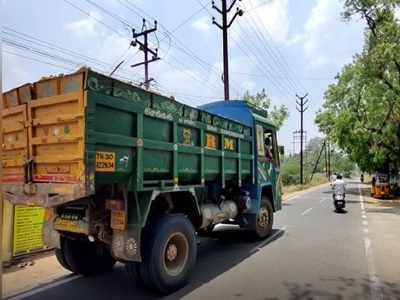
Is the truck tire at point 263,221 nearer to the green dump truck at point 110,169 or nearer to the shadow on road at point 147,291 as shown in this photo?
the shadow on road at point 147,291

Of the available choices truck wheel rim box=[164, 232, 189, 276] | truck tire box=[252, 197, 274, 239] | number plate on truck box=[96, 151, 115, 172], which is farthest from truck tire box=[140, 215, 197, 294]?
truck tire box=[252, 197, 274, 239]

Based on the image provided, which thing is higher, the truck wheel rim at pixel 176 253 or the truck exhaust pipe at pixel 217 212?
the truck exhaust pipe at pixel 217 212

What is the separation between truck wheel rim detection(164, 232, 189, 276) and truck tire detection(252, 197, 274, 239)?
11.4 feet

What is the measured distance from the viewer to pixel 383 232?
38.8 ft

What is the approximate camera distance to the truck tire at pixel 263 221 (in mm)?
9875

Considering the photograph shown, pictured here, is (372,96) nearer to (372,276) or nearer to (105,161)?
(372,276)

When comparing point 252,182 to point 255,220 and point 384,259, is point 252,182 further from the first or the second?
point 384,259

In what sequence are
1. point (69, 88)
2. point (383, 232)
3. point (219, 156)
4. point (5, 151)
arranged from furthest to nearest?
point (383, 232) < point (219, 156) < point (5, 151) < point (69, 88)

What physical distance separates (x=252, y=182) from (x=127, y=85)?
4937 mm

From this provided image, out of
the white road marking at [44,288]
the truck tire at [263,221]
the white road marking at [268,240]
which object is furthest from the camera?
the truck tire at [263,221]

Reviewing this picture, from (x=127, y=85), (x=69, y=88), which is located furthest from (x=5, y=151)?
(x=127, y=85)

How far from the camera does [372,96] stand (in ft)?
84.1

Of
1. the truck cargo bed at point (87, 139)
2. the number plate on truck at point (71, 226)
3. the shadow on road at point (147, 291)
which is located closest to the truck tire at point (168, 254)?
the shadow on road at point (147, 291)

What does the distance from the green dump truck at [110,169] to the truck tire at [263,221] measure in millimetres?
2543
